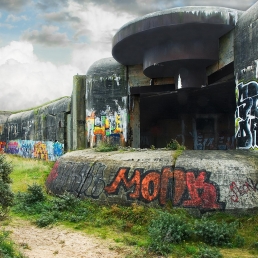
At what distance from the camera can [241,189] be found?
790cm

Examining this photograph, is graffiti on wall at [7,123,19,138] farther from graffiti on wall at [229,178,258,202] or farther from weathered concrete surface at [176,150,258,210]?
graffiti on wall at [229,178,258,202]

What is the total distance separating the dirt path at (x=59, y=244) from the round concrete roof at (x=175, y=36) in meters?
6.75

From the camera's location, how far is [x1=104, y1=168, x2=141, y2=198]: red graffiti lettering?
346 inches

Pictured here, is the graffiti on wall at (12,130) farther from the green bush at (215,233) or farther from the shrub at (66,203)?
the green bush at (215,233)

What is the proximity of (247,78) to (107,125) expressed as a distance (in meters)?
7.28

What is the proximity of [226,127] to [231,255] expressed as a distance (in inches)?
627

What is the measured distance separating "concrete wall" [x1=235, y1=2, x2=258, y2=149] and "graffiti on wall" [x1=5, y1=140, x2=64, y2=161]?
12.0 m

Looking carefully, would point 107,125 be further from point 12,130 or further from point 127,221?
point 12,130

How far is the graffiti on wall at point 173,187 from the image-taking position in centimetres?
798

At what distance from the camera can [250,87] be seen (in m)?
9.55

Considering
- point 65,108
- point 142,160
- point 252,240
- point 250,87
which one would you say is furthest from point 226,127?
point 252,240

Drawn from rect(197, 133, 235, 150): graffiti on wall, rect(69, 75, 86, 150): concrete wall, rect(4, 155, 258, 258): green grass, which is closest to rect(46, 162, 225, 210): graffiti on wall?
rect(4, 155, 258, 258): green grass

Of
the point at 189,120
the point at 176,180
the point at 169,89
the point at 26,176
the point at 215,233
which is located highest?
the point at 169,89

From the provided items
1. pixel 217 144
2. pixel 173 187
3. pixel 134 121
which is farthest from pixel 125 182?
pixel 217 144
